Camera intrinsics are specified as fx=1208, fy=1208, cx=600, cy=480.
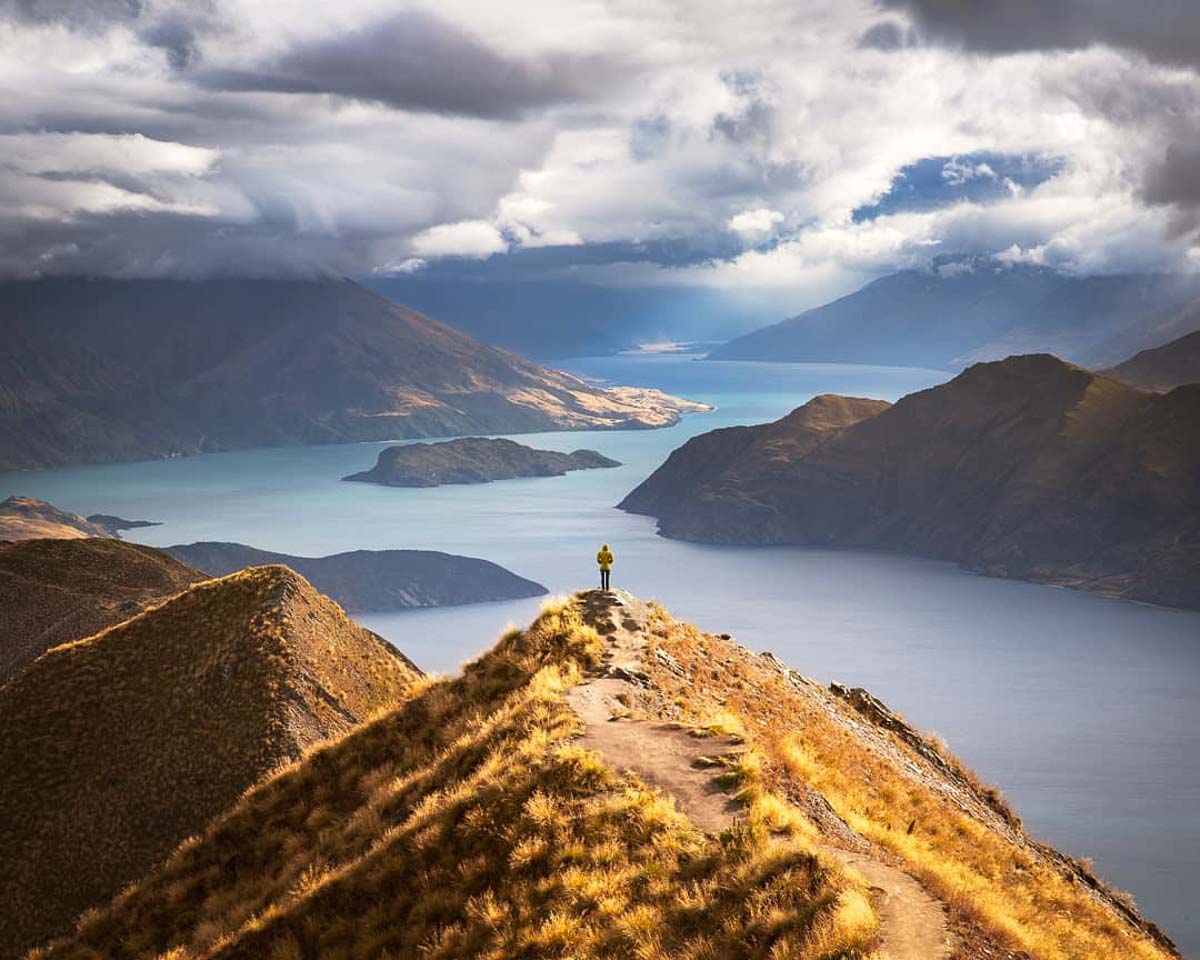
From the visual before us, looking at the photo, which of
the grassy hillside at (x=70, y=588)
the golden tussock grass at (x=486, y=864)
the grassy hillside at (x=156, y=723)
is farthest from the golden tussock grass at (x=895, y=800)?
the grassy hillside at (x=70, y=588)

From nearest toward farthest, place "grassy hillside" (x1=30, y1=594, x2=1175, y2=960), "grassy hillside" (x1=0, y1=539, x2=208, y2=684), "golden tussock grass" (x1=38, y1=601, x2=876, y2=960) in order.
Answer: "golden tussock grass" (x1=38, y1=601, x2=876, y2=960) < "grassy hillside" (x1=30, y1=594, x2=1175, y2=960) < "grassy hillside" (x1=0, y1=539, x2=208, y2=684)

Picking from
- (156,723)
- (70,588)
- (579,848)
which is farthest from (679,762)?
(70,588)

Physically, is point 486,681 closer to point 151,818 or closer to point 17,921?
point 151,818

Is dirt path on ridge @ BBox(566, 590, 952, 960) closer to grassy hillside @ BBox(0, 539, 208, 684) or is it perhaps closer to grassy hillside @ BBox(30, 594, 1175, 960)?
grassy hillside @ BBox(30, 594, 1175, 960)

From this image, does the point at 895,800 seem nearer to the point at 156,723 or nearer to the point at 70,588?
the point at 156,723

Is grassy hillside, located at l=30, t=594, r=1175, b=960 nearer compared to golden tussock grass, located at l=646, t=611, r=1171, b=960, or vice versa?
grassy hillside, located at l=30, t=594, r=1175, b=960

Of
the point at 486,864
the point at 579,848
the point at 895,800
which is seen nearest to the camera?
the point at 579,848

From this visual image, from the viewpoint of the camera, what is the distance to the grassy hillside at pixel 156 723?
51.9 metres

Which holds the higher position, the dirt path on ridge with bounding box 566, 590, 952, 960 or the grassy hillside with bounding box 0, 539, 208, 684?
the dirt path on ridge with bounding box 566, 590, 952, 960

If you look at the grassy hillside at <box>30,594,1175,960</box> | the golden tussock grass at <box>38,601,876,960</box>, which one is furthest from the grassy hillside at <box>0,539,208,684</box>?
the golden tussock grass at <box>38,601,876,960</box>

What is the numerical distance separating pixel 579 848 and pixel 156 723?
3827cm

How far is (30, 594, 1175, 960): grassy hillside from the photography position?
77.5 ft

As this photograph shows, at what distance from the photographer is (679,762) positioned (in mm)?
31125

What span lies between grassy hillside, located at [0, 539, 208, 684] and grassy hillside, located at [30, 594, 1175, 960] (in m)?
47.3
